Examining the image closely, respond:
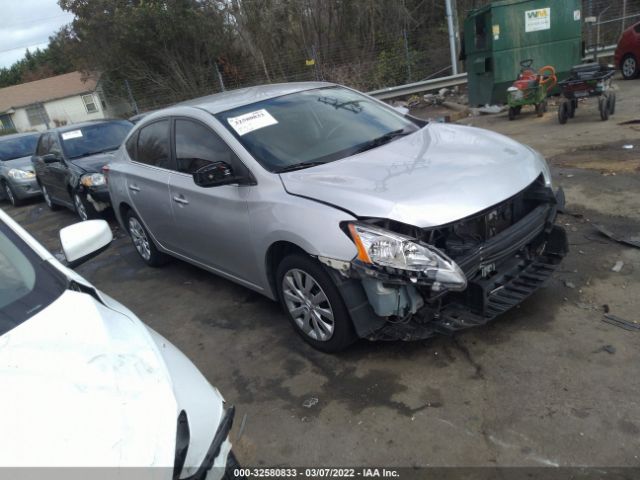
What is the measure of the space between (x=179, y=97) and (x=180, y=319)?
1635cm

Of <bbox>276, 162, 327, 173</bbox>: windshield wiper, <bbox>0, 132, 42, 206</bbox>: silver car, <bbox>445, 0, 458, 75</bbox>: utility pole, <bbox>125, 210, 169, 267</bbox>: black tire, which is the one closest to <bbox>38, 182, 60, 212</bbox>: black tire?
<bbox>0, 132, 42, 206</bbox>: silver car

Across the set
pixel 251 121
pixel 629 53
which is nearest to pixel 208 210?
pixel 251 121

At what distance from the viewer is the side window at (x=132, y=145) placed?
5.30m

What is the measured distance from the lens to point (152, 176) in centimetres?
481

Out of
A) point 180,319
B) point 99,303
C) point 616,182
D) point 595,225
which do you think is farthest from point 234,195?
point 616,182

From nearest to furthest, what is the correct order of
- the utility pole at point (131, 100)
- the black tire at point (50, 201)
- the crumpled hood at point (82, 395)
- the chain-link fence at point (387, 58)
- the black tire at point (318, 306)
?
the crumpled hood at point (82, 395), the black tire at point (318, 306), the black tire at point (50, 201), the chain-link fence at point (387, 58), the utility pole at point (131, 100)

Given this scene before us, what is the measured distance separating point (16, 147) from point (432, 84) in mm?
10940

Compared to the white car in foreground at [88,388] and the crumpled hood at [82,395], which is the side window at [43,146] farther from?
the crumpled hood at [82,395]

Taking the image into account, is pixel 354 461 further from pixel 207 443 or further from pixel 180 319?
pixel 180 319

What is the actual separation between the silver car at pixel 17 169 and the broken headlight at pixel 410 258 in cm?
1044

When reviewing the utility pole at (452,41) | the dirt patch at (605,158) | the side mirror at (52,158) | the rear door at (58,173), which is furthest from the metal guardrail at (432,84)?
the side mirror at (52,158)

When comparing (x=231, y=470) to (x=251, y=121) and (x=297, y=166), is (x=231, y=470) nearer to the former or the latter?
(x=297, y=166)

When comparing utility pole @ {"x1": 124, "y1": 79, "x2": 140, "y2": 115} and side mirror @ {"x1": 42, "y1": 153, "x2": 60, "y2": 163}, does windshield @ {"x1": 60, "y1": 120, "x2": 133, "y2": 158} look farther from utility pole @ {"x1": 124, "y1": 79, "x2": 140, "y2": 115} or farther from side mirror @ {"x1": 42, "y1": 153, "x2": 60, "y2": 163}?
utility pole @ {"x1": 124, "y1": 79, "x2": 140, "y2": 115}

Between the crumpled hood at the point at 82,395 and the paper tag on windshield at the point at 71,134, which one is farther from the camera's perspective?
the paper tag on windshield at the point at 71,134
